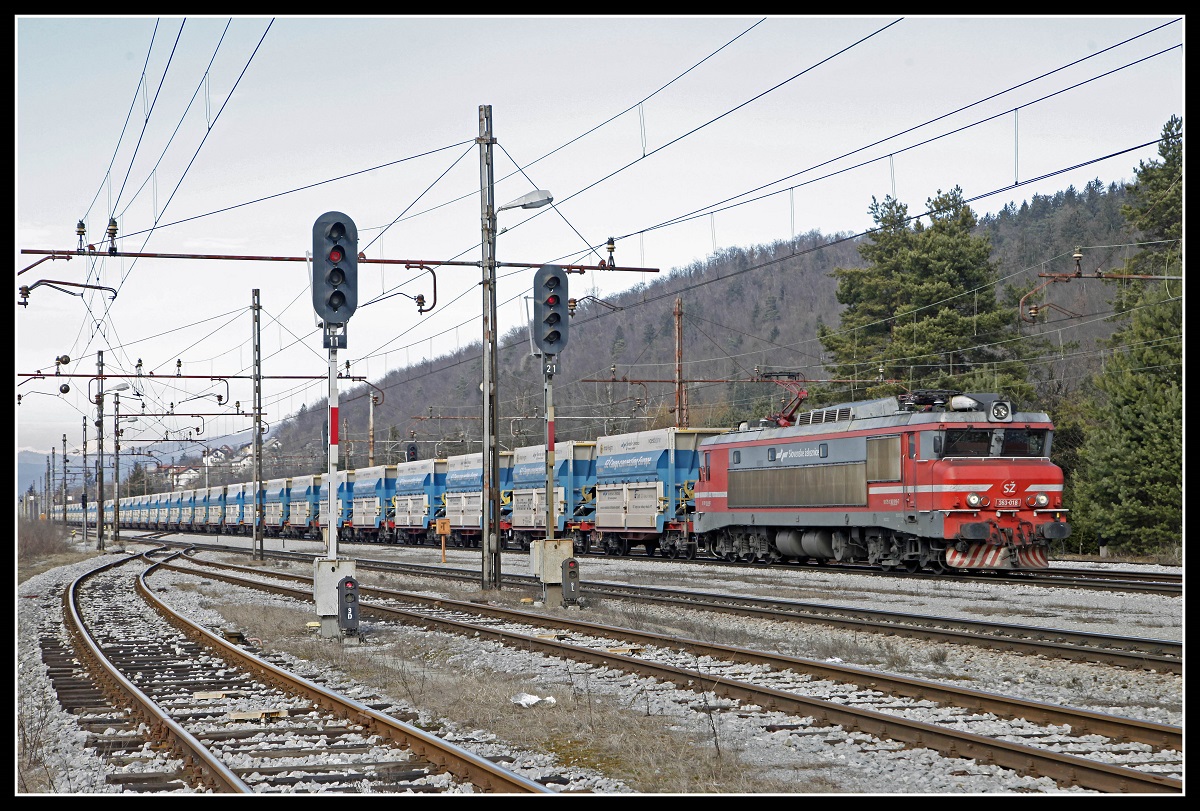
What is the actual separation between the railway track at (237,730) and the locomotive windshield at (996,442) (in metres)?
14.8

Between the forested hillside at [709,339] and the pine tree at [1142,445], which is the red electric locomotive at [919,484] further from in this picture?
the forested hillside at [709,339]

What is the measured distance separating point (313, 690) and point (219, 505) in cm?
7546

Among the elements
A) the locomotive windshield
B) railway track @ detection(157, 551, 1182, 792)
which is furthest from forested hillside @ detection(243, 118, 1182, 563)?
railway track @ detection(157, 551, 1182, 792)

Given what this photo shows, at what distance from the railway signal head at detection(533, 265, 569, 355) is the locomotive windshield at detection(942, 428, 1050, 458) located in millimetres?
8816

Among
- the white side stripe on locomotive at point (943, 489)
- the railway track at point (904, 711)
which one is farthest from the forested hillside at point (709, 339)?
the railway track at point (904, 711)

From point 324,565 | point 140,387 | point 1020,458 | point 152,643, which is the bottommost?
point 152,643

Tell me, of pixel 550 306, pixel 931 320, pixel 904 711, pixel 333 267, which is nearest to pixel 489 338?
pixel 550 306

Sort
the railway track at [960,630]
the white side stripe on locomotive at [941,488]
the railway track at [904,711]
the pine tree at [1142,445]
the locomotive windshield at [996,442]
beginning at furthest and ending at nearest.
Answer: the pine tree at [1142,445] < the locomotive windshield at [996,442] < the white side stripe on locomotive at [941,488] < the railway track at [960,630] < the railway track at [904,711]

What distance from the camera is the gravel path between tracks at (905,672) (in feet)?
27.5

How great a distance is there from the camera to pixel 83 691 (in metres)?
13.3

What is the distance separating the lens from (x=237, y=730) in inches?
407
